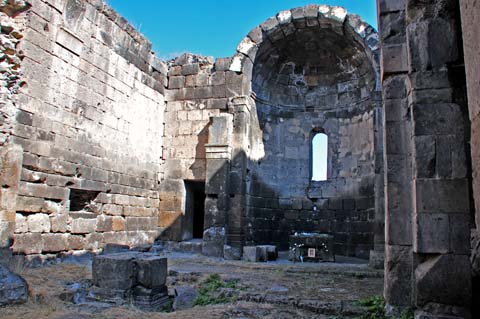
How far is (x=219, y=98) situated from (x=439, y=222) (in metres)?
8.17

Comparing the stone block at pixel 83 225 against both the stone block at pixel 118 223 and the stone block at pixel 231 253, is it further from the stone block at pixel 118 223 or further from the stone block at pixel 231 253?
the stone block at pixel 231 253

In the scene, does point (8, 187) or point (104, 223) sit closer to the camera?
point (8, 187)

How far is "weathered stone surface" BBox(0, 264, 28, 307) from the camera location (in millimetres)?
4688

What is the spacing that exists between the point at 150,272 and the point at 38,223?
10.2 feet

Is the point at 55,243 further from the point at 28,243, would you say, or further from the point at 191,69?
the point at 191,69

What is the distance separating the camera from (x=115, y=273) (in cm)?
543

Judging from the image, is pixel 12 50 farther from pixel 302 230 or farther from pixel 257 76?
pixel 302 230

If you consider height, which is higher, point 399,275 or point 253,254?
point 399,275

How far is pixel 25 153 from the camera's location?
23.0ft

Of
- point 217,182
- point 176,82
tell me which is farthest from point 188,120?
point 217,182

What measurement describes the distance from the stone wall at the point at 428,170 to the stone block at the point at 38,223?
20.2ft

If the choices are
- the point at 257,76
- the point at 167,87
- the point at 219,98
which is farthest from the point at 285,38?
the point at 167,87

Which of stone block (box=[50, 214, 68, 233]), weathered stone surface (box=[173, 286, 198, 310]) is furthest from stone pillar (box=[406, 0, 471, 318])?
stone block (box=[50, 214, 68, 233])

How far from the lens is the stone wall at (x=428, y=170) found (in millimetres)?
3839
